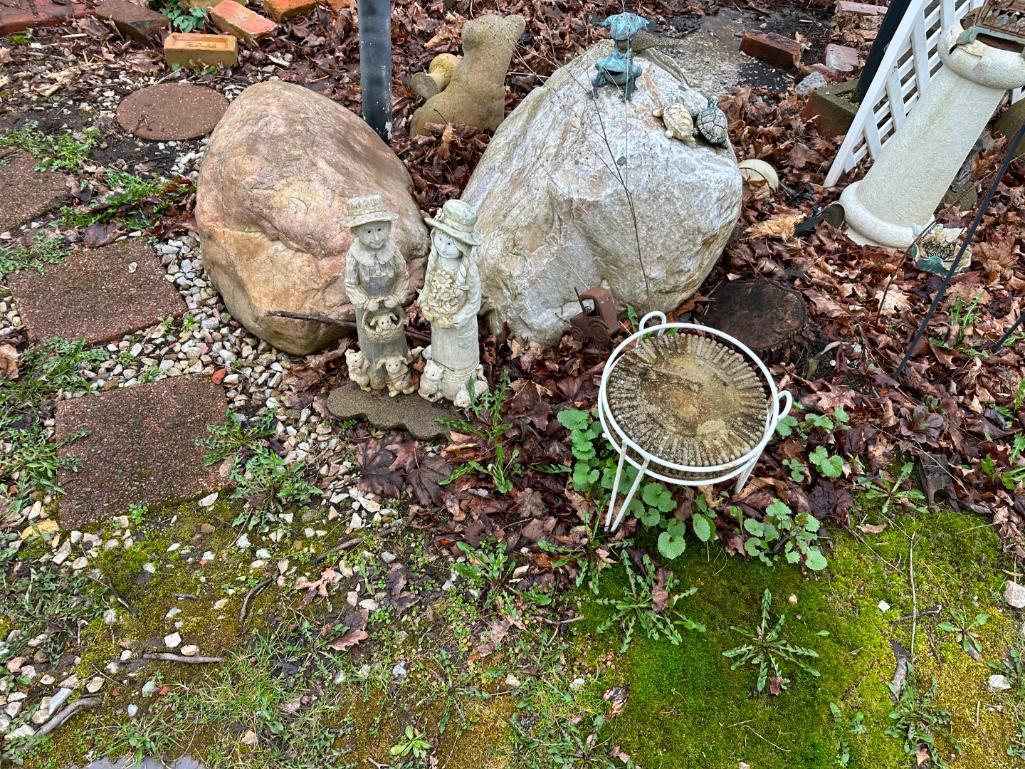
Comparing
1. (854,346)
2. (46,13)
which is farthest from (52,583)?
(46,13)

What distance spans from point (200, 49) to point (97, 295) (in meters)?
3.06

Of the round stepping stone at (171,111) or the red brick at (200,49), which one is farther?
the red brick at (200,49)

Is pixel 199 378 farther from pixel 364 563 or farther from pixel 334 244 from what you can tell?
pixel 364 563

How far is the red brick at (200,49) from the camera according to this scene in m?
5.98

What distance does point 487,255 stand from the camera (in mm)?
3811

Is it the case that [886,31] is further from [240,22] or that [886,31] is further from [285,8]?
[240,22]

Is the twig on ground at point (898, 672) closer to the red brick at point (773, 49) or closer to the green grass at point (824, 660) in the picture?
the green grass at point (824, 660)

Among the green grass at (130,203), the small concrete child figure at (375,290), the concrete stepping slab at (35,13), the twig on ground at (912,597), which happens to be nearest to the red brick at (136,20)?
the concrete stepping slab at (35,13)

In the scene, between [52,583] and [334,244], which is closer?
[52,583]

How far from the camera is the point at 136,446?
3.54 m

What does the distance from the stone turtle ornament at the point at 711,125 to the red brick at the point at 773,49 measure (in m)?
3.72

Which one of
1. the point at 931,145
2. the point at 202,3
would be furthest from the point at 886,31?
the point at 202,3

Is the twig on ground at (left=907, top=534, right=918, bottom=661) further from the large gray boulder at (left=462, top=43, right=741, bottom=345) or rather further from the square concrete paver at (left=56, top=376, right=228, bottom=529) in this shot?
the square concrete paver at (left=56, top=376, right=228, bottom=529)

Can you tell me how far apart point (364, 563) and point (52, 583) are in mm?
1434
